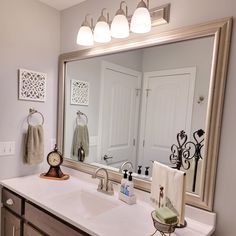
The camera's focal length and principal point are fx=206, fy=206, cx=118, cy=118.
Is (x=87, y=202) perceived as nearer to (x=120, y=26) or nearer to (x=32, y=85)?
(x=32, y=85)

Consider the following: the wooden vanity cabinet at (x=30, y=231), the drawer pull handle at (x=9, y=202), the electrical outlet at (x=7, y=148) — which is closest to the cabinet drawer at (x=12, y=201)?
the drawer pull handle at (x=9, y=202)

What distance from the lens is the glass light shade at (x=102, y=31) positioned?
4.81 feet

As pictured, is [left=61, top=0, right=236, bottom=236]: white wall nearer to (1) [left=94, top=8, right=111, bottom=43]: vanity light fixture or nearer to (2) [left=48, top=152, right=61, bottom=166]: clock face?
(1) [left=94, top=8, right=111, bottom=43]: vanity light fixture

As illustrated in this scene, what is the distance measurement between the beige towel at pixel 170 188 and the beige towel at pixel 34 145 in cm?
109

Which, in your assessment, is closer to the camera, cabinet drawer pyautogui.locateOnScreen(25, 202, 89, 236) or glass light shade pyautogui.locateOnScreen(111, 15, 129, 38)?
cabinet drawer pyautogui.locateOnScreen(25, 202, 89, 236)

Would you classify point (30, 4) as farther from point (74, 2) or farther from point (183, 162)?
point (183, 162)

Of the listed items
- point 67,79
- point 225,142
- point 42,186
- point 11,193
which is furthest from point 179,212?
point 67,79

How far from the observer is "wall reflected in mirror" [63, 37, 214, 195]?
124cm

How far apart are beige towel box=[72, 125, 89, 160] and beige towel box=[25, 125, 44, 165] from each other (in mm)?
303

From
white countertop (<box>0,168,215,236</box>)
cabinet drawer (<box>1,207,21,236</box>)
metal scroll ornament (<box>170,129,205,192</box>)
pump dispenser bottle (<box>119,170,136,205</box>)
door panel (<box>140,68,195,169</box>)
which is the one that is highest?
door panel (<box>140,68,195,169</box>)

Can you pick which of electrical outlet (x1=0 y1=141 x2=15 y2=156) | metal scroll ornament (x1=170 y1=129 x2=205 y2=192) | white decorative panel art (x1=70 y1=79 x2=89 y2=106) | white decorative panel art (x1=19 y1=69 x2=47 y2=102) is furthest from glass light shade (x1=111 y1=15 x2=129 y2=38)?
electrical outlet (x1=0 y1=141 x2=15 y2=156)

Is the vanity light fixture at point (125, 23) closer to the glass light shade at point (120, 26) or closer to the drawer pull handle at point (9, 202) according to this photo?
the glass light shade at point (120, 26)

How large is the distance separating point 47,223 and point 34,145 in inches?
28.3

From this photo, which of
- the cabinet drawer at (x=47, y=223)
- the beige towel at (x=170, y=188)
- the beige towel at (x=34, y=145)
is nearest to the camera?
the beige towel at (x=170, y=188)
